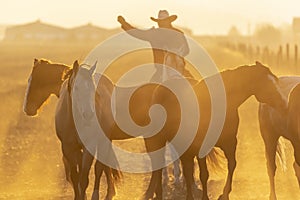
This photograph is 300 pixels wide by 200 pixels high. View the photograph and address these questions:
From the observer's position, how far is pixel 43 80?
948 centimetres

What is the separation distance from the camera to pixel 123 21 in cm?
1048

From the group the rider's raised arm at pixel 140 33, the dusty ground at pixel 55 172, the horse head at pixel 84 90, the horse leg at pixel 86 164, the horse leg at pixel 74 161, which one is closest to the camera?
the horse head at pixel 84 90

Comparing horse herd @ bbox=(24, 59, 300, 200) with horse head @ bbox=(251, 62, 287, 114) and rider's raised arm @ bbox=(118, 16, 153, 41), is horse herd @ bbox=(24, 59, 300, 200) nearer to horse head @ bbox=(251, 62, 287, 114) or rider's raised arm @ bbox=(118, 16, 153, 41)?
horse head @ bbox=(251, 62, 287, 114)

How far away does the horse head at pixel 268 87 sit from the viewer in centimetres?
827

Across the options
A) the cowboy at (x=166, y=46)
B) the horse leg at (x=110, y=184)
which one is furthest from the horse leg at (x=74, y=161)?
the cowboy at (x=166, y=46)

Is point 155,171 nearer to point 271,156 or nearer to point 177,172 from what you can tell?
point 177,172

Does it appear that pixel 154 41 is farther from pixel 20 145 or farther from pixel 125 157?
pixel 20 145

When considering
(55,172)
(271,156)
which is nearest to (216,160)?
(271,156)

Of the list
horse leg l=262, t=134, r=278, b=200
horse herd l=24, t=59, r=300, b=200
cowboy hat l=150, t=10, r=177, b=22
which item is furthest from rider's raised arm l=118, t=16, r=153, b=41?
horse leg l=262, t=134, r=278, b=200

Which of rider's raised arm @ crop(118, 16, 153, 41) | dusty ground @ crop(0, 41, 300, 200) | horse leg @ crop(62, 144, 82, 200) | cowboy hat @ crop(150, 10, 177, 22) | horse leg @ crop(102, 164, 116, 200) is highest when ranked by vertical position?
cowboy hat @ crop(150, 10, 177, 22)

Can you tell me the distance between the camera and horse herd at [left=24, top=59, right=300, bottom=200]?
831cm

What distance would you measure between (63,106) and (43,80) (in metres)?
1.09

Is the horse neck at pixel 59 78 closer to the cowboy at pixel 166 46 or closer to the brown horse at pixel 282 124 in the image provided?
the cowboy at pixel 166 46

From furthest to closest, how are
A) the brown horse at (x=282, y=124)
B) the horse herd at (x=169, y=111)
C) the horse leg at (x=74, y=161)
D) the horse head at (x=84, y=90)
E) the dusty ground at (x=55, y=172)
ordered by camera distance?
the dusty ground at (x=55, y=172)
the brown horse at (x=282, y=124)
the horse leg at (x=74, y=161)
the horse herd at (x=169, y=111)
the horse head at (x=84, y=90)
